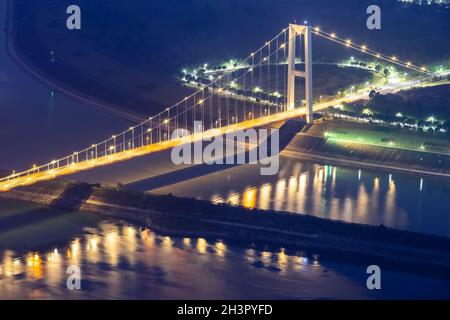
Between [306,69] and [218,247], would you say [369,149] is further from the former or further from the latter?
[218,247]

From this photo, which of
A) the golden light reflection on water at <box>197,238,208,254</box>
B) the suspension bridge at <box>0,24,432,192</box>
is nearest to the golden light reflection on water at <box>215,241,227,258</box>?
the golden light reflection on water at <box>197,238,208,254</box>

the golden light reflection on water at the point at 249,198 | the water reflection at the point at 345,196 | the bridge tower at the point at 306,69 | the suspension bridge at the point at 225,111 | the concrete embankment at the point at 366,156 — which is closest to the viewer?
the water reflection at the point at 345,196

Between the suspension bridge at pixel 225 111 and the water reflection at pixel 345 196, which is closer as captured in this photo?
the water reflection at pixel 345 196

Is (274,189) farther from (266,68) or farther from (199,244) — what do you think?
(266,68)

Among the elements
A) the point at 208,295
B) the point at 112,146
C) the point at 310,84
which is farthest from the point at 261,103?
the point at 208,295

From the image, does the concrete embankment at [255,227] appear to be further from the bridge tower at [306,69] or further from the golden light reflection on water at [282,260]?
the bridge tower at [306,69]

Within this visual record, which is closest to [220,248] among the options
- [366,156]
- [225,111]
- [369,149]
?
[366,156]

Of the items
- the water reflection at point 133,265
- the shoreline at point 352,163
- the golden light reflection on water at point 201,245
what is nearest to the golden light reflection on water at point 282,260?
the water reflection at point 133,265
